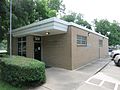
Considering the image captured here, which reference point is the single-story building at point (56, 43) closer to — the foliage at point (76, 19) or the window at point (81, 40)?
the window at point (81, 40)

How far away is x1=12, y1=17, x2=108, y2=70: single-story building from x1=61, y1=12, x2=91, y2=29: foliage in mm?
19849

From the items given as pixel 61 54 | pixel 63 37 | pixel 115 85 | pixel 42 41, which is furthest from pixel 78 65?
pixel 115 85

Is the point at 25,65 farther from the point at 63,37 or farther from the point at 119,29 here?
the point at 119,29

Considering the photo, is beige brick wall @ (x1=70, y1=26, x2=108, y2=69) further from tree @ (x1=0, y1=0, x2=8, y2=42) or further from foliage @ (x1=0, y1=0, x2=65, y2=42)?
tree @ (x1=0, y1=0, x2=8, y2=42)

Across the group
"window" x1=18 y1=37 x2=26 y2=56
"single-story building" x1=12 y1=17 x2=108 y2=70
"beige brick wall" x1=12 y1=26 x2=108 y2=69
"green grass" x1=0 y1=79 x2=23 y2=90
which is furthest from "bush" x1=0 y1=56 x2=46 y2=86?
"window" x1=18 y1=37 x2=26 y2=56

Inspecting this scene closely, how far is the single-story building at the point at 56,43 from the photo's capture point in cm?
1170

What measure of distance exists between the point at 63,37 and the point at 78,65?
260 cm

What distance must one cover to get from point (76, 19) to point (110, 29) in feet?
26.8

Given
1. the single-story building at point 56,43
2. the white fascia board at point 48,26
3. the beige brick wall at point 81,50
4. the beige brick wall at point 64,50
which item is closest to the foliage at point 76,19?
the beige brick wall at point 81,50

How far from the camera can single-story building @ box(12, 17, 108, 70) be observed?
1170 cm

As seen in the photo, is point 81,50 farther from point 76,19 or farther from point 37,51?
point 76,19

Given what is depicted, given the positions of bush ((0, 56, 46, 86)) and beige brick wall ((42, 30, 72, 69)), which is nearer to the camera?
bush ((0, 56, 46, 86))

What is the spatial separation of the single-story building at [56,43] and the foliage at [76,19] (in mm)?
19849

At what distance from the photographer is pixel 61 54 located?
498 inches
